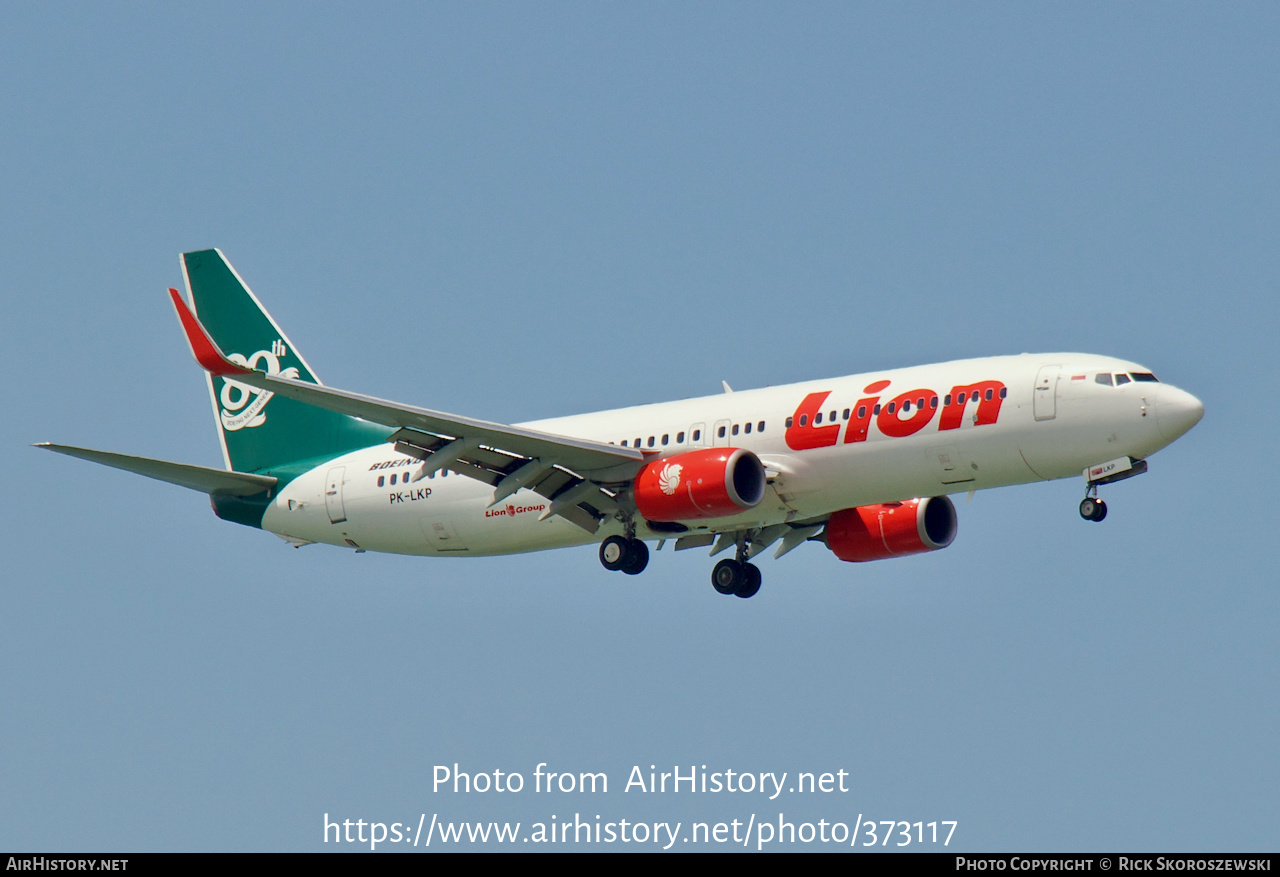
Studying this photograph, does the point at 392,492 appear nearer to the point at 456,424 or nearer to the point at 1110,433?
the point at 456,424

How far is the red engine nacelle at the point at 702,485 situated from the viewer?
1633 inches

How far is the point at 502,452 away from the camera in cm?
4434

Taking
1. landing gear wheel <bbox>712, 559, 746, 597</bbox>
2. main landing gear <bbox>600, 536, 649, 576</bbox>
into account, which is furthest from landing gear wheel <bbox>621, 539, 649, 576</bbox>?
landing gear wheel <bbox>712, 559, 746, 597</bbox>

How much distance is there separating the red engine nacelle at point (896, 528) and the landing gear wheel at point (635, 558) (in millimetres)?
5510

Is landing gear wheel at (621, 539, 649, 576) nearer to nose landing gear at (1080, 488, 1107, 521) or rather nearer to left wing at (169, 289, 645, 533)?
left wing at (169, 289, 645, 533)

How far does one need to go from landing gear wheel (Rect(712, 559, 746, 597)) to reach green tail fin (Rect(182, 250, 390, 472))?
10695 millimetres

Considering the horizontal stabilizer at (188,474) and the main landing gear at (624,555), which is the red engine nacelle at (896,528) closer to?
the main landing gear at (624,555)

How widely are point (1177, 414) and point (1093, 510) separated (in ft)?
9.22

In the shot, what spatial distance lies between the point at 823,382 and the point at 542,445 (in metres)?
7.09

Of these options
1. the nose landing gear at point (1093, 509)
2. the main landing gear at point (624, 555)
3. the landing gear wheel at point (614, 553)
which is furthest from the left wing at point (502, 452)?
the nose landing gear at point (1093, 509)

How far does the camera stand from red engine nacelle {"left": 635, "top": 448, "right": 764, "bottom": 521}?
41.5 meters

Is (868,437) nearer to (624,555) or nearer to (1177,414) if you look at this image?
(1177,414)

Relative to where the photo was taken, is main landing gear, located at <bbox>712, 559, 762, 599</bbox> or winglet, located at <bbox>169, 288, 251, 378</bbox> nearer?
winglet, located at <bbox>169, 288, 251, 378</bbox>

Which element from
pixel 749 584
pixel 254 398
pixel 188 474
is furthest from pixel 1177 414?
pixel 254 398
